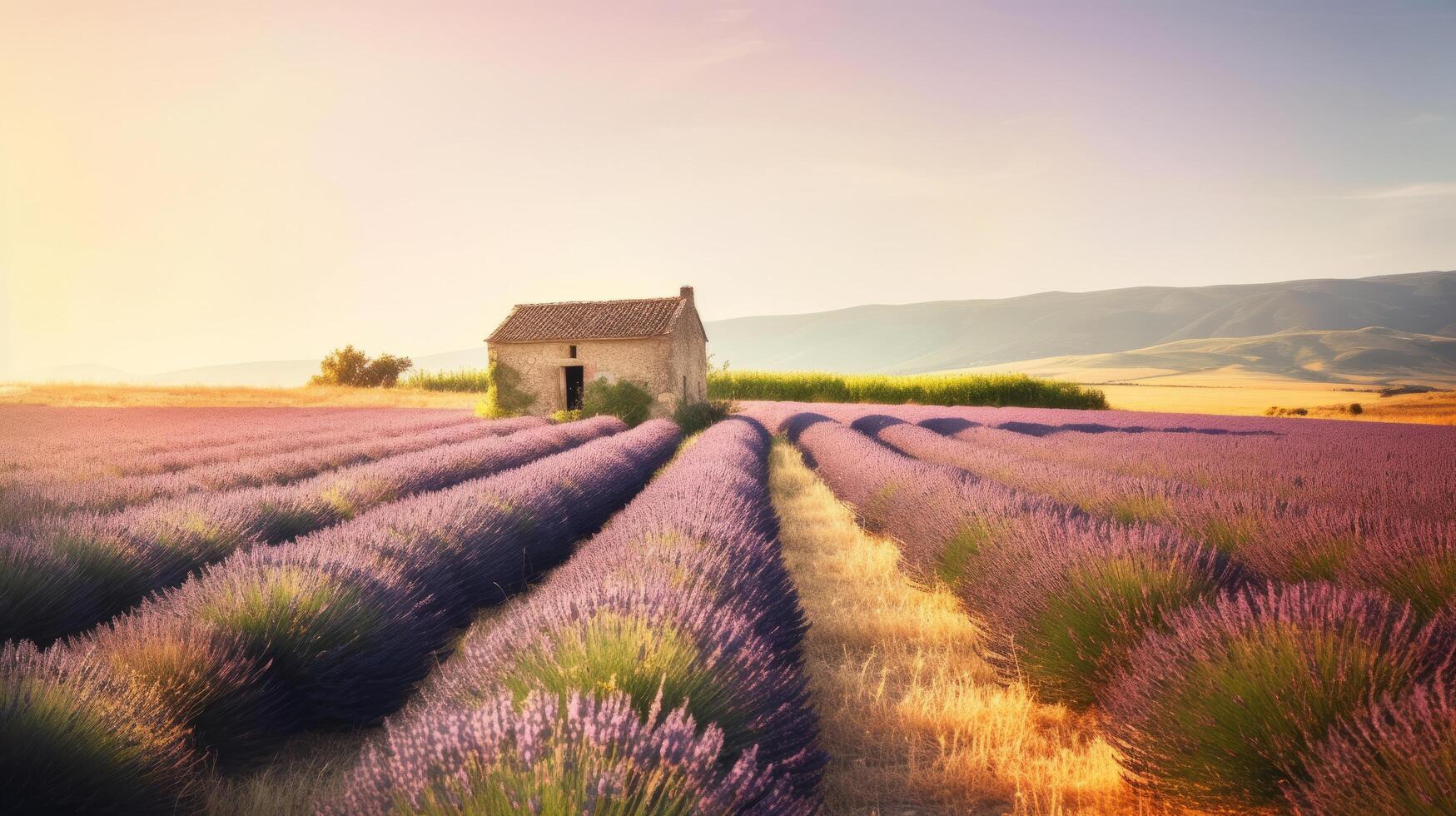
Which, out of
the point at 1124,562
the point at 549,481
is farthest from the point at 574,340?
the point at 1124,562

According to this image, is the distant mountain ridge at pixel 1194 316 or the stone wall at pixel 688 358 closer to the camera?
the stone wall at pixel 688 358

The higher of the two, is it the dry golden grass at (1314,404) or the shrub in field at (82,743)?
the shrub in field at (82,743)

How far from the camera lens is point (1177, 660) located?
2.09 metres

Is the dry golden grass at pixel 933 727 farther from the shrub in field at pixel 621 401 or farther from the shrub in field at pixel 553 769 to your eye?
the shrub in field at pixel 621 401

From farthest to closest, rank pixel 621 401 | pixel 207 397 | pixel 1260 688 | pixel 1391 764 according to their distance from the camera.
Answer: pixel 207 397, pixel 621 401, pixel 1260 688, pixel 1391 764

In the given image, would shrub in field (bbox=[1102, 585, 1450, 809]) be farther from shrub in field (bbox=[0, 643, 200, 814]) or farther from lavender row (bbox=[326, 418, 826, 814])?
shrub in field (bbox=[0, 643, 200, 814])

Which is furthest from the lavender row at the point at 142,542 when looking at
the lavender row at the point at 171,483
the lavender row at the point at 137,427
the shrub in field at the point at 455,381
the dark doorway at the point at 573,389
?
the shrub in field at the point at 455,381

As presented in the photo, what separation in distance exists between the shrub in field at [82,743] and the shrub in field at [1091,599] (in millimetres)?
3085

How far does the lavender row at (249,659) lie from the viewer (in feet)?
5.70

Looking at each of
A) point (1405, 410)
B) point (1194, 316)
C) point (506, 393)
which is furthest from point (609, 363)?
point (1194, 316)

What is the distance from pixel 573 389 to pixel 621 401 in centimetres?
243

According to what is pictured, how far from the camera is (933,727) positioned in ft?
8.63

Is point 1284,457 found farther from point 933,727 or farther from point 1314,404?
point 1314,404

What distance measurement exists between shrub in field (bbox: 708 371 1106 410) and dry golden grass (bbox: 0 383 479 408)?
1240 cm
